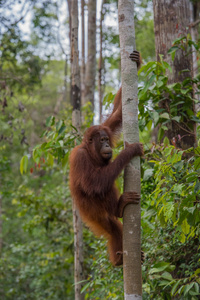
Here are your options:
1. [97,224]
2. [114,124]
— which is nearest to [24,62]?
[114,124]

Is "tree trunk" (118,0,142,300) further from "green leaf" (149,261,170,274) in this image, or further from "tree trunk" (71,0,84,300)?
"tree trunk" (71,0,84,300)

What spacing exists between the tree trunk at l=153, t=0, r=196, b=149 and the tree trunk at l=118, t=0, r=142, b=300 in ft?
4.26

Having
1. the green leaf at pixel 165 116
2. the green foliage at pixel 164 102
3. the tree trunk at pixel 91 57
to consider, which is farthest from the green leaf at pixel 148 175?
the tree trunk at pixel 91 57

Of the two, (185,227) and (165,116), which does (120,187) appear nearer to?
(165,116)

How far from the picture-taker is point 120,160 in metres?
2.96

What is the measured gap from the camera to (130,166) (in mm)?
2795

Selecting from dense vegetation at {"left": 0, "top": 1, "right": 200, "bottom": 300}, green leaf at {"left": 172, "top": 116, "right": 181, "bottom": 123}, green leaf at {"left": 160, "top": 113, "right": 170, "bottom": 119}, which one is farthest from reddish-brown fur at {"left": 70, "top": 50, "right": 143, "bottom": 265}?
green leaf at {"left": 172, "top": 116, "right": 181, "bottom": 123}

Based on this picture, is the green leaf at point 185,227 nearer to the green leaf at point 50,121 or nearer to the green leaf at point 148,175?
the green leaf at point 148,175

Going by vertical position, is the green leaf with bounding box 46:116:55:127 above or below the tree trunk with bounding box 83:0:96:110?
below

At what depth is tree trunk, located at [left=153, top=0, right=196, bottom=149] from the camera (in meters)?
4.10

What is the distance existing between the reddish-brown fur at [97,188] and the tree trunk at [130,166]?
304 mm

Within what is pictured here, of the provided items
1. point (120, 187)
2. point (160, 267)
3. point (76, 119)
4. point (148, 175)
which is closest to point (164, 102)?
point (148, 175)

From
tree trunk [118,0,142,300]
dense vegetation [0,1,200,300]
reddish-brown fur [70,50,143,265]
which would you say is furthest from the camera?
reddish-brown fur [70,50,143,265]

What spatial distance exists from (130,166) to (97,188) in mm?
688
